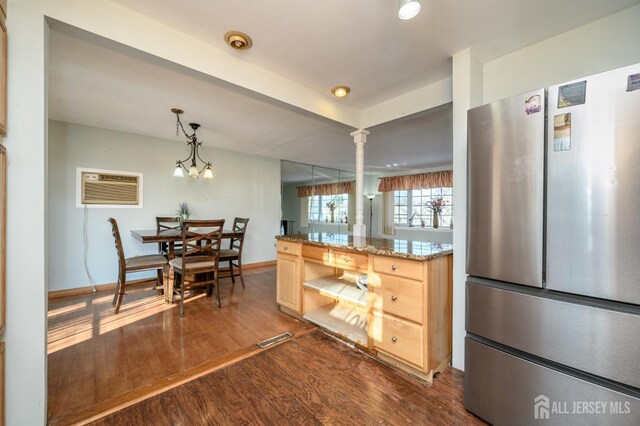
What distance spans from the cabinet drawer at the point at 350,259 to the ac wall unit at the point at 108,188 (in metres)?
3.38

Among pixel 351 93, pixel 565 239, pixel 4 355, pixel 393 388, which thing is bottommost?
pixel 393 388

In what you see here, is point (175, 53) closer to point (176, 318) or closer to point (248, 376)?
point (248, 376)

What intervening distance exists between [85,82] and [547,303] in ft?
12.2

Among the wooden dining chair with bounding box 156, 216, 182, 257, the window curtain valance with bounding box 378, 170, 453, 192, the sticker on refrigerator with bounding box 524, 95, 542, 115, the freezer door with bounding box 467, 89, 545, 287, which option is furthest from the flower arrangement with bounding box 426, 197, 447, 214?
the wooden dining chair with bounding box 156, 216, 182, 257

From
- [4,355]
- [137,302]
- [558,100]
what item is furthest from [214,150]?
[558,100]

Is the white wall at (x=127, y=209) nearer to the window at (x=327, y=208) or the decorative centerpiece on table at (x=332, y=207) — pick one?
the window at (x=327, y=208)

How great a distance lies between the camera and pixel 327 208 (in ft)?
21.5

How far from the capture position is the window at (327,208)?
648 centimetres

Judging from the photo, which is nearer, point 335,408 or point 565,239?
point 565,239

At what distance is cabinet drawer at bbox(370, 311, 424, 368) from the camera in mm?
1581

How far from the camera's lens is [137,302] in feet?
9.75

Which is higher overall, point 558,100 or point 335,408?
→ point 558,100

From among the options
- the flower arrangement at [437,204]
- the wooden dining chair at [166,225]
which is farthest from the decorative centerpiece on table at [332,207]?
the wooden dining chair at [166,225]

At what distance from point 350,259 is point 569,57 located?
6.53 feet
